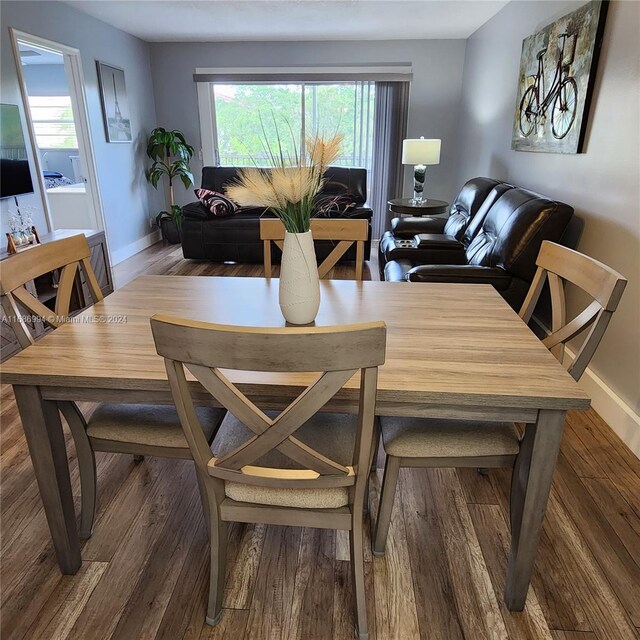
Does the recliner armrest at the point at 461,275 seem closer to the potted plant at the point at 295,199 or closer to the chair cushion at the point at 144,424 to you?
the potted plant at the point at 295,199

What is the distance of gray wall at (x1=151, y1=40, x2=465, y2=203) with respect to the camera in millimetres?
5520

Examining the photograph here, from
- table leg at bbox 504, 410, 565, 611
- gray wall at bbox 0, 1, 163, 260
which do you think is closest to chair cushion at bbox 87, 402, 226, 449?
table leg at bbox 504, 410, 565, 611

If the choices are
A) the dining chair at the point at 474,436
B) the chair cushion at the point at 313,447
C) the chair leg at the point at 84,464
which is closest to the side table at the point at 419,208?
the dining chair at the point at 474,436

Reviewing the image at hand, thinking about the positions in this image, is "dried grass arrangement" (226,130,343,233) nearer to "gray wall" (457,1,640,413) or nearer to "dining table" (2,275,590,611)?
"dining table" (2,275,590,611)

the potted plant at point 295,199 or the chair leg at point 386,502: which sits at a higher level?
the potted plant at point 295,199

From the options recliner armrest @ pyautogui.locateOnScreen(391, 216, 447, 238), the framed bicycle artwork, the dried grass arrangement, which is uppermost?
the framed bicycle artwork

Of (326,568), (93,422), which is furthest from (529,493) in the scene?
(93,422)

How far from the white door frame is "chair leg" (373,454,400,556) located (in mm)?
3713

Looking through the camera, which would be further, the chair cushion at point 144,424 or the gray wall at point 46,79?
the gray wall at point 46,79

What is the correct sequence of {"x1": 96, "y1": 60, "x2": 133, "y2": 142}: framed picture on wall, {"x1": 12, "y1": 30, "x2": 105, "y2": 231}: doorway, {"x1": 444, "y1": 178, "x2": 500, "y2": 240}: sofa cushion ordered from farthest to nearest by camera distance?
{"x1": 96, "y1": 60, "x2": 133, "y2": 142}: framed picture on wall → {"x1": 12, "y1": 30, "x2": 105, "y2": 231}: doorway → {"x1": 444, "y1": 178, "x2": 500, "y2": 240}: sofa cushion

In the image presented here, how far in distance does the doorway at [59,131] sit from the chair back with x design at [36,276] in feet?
8.56

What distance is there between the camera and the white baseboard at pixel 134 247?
16.7 ft

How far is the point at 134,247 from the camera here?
5.49 meters

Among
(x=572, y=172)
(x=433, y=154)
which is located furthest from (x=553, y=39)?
(x=433, y=154)
